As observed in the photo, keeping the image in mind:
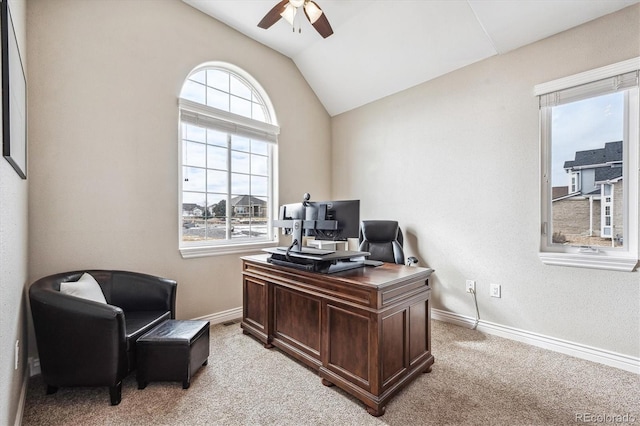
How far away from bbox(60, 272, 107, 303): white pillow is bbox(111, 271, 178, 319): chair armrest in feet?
0.63

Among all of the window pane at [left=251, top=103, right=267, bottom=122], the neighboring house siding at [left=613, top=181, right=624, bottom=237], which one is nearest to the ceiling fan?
the window pane at [left=251, top=103, right=267, bottom=122]

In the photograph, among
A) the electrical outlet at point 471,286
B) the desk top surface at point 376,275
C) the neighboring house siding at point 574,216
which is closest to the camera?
the desk top surface at point 376,275

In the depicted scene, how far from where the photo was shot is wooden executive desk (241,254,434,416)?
173cm

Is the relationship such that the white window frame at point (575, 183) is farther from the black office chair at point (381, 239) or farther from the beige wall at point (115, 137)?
the beige wall at point (115, 137)

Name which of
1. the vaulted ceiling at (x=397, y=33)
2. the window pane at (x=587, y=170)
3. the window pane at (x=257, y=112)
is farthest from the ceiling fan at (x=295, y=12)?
the window pane at (x=587, y=170)

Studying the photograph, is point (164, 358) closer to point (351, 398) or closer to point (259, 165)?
point (351, 398)

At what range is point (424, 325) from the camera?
7.08 feet

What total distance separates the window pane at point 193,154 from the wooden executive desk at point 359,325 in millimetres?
1525

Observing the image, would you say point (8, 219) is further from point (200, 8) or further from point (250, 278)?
point (200, 8)

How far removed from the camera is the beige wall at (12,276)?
1.25m

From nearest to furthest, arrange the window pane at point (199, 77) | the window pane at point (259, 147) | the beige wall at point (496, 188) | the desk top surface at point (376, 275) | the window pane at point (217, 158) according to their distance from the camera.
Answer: the desk top surface at point (376, 275), the beige wall at point (496, 188), the window pane at point (199, 77), the window pane at point (217, 158), the window pane at point (259, 147)

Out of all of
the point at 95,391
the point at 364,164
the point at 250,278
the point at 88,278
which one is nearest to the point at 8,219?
the point at 88,278

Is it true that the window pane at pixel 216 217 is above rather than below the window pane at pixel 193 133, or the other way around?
below

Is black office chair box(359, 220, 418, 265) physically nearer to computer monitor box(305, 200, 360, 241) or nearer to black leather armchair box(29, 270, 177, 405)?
computer monitor box(305, 200, 360, 241)
